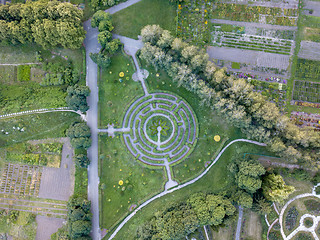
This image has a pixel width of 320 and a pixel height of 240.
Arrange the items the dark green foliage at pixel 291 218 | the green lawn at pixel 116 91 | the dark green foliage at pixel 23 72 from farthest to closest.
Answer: the dark green foliage at pixel 23 72, the green lawn at pixel 116 91, the dark green foliage at pixel 291 218

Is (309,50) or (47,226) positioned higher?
(309,50)

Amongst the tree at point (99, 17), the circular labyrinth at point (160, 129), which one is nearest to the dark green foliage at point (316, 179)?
the circular labyrinth at point (160, 129)

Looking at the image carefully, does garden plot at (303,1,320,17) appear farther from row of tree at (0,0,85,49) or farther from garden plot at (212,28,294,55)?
row of tree at (0,0,85,49)

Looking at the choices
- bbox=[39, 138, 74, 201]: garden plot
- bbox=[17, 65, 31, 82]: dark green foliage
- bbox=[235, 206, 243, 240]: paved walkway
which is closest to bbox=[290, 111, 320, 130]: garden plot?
bbox=[235, 206, 243, 240]: paved walkway

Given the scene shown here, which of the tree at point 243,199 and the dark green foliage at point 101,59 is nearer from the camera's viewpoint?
the tree at point 243,199

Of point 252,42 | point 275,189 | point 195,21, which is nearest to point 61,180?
point 275,189

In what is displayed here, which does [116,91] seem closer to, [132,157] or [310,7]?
[132,157]

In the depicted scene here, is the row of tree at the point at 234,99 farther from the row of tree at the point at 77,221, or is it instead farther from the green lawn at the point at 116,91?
the row of tree at the point at 77,221
